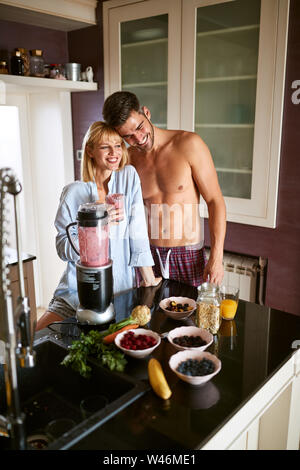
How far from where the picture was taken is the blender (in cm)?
152

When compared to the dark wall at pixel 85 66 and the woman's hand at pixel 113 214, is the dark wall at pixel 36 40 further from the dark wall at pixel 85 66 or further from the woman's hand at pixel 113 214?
the woman's hand at pixel 113 214

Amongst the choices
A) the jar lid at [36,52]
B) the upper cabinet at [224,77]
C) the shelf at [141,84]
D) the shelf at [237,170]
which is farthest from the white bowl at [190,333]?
the jar lid at [36,52]

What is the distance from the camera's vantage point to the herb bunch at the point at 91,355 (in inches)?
50.4

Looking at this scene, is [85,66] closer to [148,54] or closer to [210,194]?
[148,54]

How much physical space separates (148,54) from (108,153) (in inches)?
62.6

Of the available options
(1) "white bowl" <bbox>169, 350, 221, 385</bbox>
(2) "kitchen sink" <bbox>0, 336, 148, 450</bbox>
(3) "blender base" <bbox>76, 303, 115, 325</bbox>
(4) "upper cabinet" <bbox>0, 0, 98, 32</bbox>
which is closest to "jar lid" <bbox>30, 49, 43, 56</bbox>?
(4) "upper cabinet" <bbox>0, 0, 98, 32</bbox>

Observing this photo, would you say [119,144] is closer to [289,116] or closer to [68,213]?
[68,213]

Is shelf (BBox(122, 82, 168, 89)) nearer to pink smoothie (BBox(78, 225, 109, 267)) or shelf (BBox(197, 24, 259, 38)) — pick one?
shelf (BBox(197, 24, 259, 38))

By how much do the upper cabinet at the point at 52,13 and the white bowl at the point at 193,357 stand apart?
2.55 m

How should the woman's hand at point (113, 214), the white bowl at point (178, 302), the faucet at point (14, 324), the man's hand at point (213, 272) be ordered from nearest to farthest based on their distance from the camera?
the faucet at point (14, 324)
the white bowl at point (178, 302)
the woman's hand at point (113, 214)
the man's hand at point (213, 272)

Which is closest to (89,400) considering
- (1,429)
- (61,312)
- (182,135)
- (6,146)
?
(1,429)

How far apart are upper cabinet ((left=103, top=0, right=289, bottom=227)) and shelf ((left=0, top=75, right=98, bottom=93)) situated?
0.48 meters
